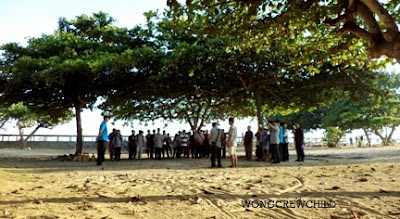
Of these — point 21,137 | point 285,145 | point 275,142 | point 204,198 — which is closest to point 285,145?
point 285,145

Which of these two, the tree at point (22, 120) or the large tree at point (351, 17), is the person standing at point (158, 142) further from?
the tree at point (22, 120)

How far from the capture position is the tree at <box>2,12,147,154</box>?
15258 mm

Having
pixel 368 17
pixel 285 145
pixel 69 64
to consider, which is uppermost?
pixel 69 64

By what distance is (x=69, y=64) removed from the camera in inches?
587

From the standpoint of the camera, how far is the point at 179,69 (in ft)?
52.3

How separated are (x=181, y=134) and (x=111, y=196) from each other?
13.8 meters

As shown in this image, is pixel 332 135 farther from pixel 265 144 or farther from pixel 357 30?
pixel 357 30

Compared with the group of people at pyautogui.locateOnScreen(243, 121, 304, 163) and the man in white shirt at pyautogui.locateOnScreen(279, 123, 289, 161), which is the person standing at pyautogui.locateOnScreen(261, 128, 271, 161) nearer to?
the group of people at pyautogui.locateOnScreen(243, 121, 304, 163)

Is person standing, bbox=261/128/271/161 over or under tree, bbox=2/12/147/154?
under

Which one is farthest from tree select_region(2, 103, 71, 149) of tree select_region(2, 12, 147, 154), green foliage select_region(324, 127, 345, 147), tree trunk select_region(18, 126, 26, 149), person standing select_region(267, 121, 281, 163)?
green foliage select_region(324, 127, 345, 147)

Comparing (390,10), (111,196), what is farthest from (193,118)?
(111,196)

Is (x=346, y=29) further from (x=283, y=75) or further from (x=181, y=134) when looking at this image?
(x=181, y=134)

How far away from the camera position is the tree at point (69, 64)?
50.1ft

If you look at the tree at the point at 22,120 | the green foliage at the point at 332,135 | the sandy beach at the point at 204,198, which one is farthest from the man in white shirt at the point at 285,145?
the tree at the point at 22,120
